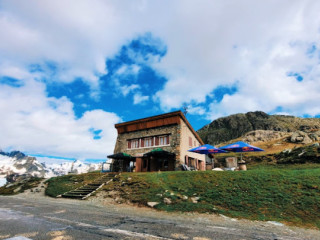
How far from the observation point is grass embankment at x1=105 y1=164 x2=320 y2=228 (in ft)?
24.6

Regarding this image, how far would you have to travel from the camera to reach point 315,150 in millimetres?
21969

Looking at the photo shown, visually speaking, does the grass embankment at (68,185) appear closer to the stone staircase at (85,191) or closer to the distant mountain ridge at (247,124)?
the stone staircase at (85,191)

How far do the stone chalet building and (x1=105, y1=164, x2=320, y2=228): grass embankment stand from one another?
7.75 m

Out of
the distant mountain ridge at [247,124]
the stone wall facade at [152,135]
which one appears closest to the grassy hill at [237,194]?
the stone wall facade at [152,135]

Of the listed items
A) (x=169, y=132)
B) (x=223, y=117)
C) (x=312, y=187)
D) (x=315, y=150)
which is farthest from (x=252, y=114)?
(x=312, y=187)

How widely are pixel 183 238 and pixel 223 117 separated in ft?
451

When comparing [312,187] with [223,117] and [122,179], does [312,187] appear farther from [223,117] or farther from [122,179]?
[223,117]

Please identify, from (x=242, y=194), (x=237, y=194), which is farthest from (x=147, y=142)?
(x=242, y=194)

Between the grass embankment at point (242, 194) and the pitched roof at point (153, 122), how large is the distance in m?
9.74

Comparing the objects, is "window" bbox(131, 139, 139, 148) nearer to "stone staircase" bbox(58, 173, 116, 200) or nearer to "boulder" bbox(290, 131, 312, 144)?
"stone staircase" bbox(58, 173, 116, 200)

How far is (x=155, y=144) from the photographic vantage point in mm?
22547

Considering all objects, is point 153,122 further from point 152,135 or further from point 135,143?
point 135,143

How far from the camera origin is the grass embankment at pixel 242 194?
7512 mm

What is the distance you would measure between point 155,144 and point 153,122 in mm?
2875
